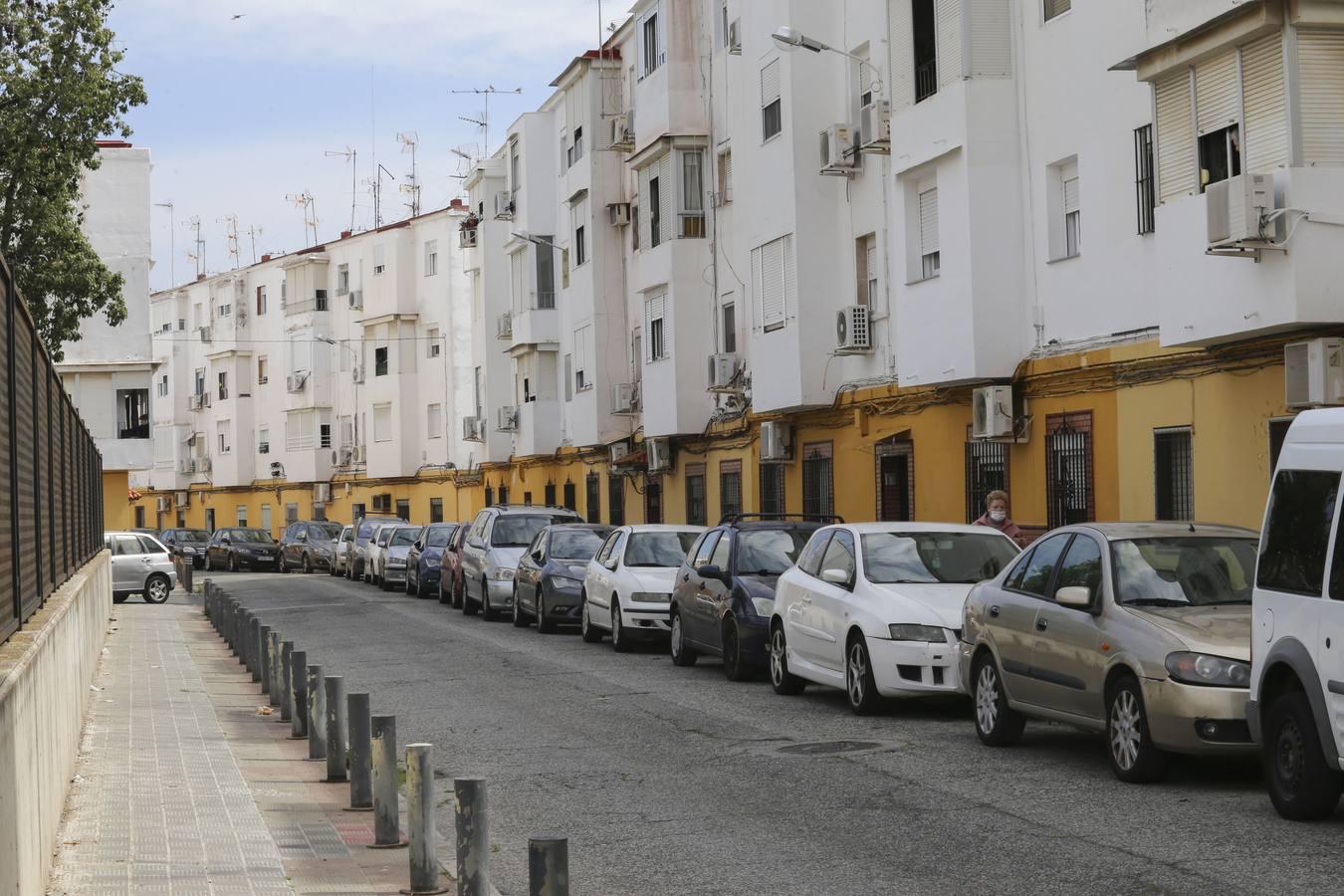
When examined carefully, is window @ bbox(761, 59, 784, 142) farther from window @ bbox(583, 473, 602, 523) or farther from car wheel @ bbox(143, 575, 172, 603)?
car wheel @ bbox(143, 575, 172, 603)

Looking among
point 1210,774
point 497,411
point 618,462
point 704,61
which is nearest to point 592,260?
point 618,462

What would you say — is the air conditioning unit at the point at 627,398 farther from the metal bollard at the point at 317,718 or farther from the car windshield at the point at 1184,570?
the car windshield at the point at 1184,570

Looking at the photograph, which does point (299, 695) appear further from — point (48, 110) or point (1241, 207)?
point (48, 110)

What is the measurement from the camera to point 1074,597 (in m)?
10.8

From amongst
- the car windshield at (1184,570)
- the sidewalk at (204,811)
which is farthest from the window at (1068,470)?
the sidewalk at (204,811)

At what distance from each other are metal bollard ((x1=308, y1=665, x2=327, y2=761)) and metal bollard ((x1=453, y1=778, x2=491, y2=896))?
5653mm

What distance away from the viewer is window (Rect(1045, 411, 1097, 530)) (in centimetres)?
2080

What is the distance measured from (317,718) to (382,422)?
56.7 meters

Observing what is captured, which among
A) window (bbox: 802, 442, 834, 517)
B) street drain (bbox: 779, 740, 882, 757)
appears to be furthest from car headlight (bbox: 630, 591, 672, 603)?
street drain (bbox: 779, 740, 882, 757)

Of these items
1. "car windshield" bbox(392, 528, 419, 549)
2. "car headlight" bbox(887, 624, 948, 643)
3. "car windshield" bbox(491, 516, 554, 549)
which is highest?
"car windshield" bbox(491, 516, 554, 549)

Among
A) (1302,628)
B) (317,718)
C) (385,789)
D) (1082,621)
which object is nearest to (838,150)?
(317,718)

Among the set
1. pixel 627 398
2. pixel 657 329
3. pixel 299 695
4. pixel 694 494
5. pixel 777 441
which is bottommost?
pixel 299 695

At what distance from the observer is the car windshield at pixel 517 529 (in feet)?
99.7

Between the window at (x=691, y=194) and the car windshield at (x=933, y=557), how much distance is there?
65.6ft
